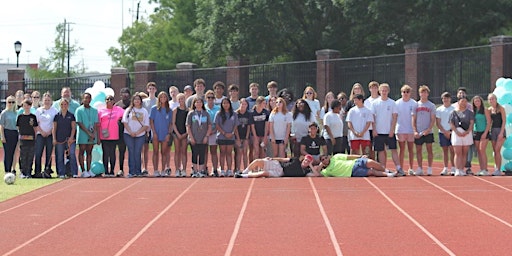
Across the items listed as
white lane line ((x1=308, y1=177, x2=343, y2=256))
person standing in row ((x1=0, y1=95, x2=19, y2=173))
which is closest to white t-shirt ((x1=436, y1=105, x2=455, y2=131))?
white lane line ((x1=308, y1=177, x2=343, y2=256))

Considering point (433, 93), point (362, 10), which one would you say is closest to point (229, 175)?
point (433, 93)

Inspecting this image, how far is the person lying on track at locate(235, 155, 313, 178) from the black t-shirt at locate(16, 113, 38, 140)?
421 centimetres

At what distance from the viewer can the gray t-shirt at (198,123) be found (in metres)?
21.4

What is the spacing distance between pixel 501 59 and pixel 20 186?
17192 mm

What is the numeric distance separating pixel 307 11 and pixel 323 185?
97.1ft

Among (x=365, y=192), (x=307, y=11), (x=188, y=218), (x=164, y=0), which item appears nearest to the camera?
(x=188, y=218)

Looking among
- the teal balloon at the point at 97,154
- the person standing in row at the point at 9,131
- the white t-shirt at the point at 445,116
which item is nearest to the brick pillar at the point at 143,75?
the person standing in row at the point at 9,131

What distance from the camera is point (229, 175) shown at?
853 inches

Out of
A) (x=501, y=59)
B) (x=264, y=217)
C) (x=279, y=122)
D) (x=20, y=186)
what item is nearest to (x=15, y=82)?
(x=501, y=59)

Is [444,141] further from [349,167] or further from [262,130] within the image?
[262,130]

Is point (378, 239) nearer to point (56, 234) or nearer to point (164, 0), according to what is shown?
point (56, 234)

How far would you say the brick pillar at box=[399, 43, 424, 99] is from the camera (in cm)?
3519

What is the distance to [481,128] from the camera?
21.3m

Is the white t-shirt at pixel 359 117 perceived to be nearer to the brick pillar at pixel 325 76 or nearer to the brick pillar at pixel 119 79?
the brick pillar at pixel 325 76
